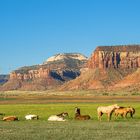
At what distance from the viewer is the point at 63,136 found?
25.2 metres

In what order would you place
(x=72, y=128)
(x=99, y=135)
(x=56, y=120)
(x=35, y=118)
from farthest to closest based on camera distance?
(x=35, y=118), (x=56, y=120), (x=72, y=128), (x=99, y=135)

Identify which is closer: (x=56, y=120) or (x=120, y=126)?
(x=120, y=126)

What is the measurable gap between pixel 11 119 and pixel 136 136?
591 inches

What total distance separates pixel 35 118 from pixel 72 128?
1070cm

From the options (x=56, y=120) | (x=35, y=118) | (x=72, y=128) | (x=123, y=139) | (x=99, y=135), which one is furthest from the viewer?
(x=35, y=118)

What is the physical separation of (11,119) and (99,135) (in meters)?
13.6

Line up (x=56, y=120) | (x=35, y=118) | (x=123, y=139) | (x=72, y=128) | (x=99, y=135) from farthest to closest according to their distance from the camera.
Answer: (x=35, y=118), (x=56, y=120), (x=72, y=128), (x=99, y=135), (x=123, y=139)

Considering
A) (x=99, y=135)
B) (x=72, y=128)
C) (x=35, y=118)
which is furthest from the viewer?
(x=35, y=118)

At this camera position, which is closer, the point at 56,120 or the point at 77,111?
the point at 56,120

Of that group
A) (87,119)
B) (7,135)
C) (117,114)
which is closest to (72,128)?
(7,135)

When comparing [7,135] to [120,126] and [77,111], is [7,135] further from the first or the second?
[77,111]

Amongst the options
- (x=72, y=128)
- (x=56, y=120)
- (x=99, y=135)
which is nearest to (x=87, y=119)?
(x=56, y=120)

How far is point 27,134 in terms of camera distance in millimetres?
26078

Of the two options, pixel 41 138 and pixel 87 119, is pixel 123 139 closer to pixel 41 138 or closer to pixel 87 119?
pixel 41 138
